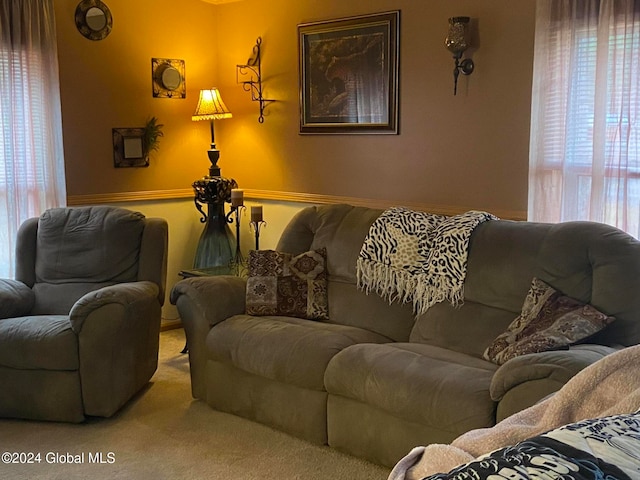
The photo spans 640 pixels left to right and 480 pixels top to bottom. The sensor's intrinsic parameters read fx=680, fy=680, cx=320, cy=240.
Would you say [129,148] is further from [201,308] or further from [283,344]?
[283,344]

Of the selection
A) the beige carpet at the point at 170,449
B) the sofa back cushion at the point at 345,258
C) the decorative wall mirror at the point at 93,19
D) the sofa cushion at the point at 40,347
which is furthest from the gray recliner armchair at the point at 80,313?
the decorative wall mirror at the point at 93,19

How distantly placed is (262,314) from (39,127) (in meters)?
1.96

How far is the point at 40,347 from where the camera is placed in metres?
3.26

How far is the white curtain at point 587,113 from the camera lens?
3215 mm

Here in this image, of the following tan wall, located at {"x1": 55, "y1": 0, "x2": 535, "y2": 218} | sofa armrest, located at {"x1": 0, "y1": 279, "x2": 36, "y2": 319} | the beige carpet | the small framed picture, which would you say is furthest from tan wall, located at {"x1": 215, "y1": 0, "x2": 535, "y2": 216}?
sofa armrest, located at {"x1": 0, "y1": 279, "x2": 36, "y2": 319}

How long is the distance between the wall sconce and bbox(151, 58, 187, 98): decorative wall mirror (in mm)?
2127

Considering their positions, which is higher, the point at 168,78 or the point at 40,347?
the point at 168,78

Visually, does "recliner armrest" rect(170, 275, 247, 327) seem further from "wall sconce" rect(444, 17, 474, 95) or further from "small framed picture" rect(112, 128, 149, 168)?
"wall sconce" rect(444, 17, 474, 95)

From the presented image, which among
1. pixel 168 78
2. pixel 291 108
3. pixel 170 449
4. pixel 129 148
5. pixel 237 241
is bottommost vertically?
pixel 170 449

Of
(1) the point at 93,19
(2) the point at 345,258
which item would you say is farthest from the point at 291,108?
(2) the point at 345,258

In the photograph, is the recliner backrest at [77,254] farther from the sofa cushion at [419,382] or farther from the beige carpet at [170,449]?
the sofa cushion at [419,382]

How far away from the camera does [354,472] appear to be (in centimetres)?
286

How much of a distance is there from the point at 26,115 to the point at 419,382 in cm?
303

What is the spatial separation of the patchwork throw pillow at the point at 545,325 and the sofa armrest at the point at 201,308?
1372 millimetres
